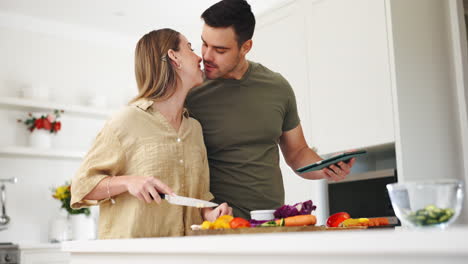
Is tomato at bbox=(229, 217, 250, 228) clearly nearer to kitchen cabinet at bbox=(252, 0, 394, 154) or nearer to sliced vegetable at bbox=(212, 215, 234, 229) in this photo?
sliced vegetable at bbox=(212, 215, 234, 229)

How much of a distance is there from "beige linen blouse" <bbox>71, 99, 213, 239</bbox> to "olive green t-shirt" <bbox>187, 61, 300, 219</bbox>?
0.22 meters

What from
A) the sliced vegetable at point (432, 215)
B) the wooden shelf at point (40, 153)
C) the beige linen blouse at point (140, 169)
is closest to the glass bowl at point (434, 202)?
the sliced vegetable at point (432, 215)

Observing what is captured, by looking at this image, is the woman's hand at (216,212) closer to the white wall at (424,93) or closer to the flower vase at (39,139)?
the white wall at (424,93)

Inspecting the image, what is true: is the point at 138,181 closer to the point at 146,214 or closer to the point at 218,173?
the point at 146,214

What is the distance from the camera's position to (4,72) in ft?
14.6

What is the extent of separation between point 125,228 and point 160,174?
17 cm

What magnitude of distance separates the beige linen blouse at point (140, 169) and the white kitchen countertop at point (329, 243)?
0.38 metres

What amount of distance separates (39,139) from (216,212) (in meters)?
3.30

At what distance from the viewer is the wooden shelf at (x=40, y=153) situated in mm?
4238

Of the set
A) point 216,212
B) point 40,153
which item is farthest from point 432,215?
point 40,153

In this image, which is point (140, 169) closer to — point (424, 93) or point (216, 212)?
point (216, 212)

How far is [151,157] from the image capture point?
1.53 meters

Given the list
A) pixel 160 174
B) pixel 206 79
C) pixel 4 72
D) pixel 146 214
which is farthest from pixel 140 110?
pixel 4 72

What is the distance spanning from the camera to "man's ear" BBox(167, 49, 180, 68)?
5.54 ft
